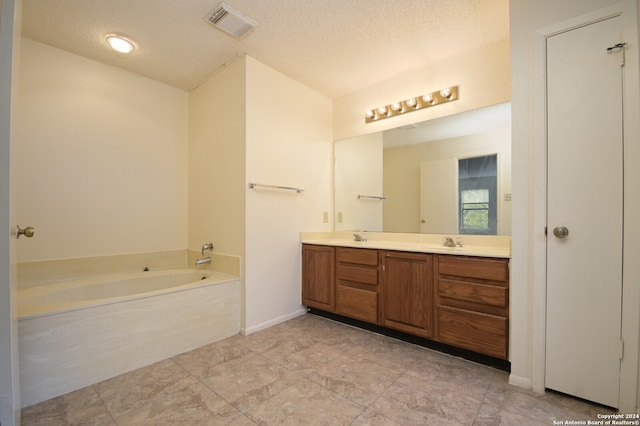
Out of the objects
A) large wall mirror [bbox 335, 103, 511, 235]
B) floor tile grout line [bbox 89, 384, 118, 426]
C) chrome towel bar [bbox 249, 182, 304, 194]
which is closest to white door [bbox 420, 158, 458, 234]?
large wall mirror [bbox 335, 103, 511, 235]

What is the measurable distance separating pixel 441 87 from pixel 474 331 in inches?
80.2

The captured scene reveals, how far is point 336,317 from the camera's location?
9.26 feet

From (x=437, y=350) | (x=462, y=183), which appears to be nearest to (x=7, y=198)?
(x=437, y=350)

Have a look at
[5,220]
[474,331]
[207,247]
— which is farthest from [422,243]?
[5,220]

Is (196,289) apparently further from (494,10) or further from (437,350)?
(494,10)

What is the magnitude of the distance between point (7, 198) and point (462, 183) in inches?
111

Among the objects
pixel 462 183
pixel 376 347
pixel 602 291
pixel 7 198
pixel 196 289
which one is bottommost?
pixel 376 347

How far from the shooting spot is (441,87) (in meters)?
2.53

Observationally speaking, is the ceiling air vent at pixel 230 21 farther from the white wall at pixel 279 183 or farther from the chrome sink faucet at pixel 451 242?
the chrome sink faucet at pixel 451 242

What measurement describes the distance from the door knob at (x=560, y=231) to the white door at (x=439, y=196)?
90 cm

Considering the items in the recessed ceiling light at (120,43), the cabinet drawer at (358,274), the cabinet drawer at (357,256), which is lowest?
the cabinet drawer at (358,274)

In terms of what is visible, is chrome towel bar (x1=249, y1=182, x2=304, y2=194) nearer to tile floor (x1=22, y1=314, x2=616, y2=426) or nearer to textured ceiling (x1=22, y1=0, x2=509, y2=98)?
textured ceiling (x1=22, y1=0, x2=509, y2=98)

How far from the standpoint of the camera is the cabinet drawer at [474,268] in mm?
1798

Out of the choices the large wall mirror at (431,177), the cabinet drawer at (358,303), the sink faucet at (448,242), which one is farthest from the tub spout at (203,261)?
the sink faucet at (448,242)
